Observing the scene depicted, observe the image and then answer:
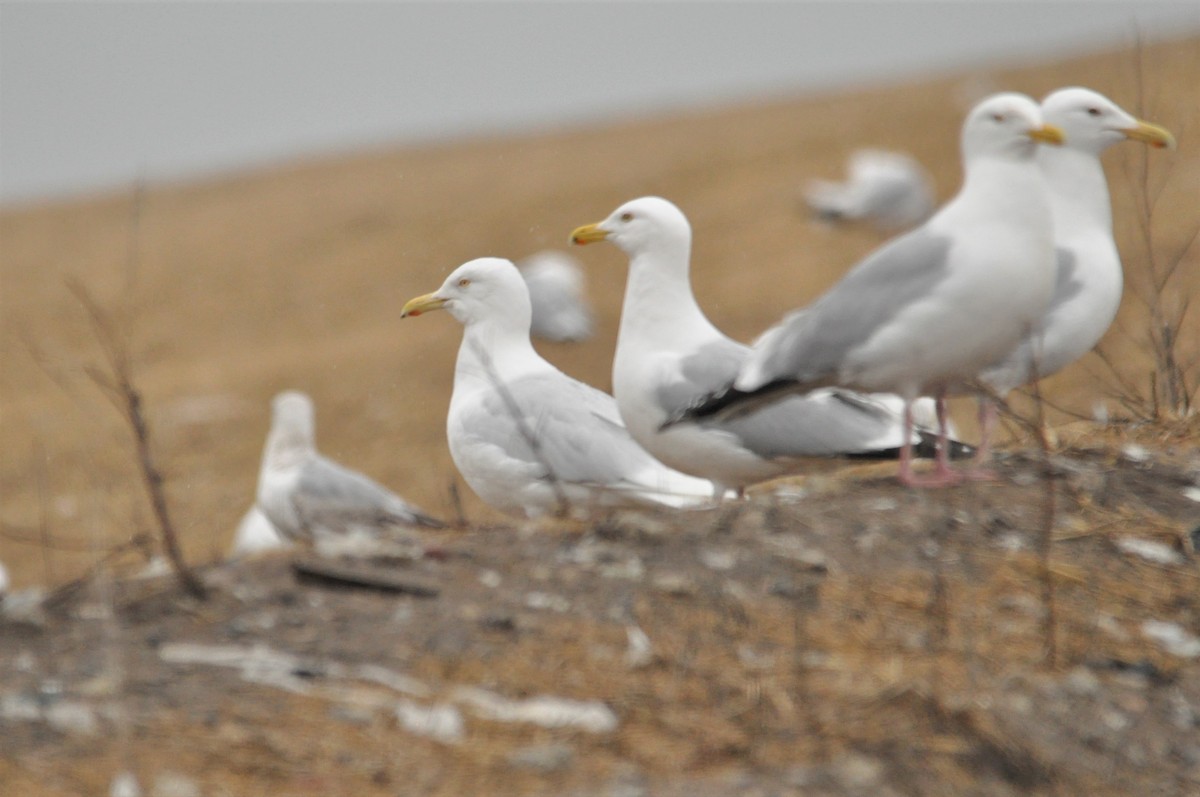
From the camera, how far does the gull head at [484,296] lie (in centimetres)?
653

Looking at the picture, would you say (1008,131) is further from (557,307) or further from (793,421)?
(557,307)

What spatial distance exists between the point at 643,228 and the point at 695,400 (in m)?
0.92

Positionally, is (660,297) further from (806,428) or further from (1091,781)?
(1091,781)

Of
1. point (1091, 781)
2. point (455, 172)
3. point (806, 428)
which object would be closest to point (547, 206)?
point (455, 172)

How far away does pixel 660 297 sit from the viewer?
5.67 meters

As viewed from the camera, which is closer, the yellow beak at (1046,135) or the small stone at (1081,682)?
the small stone at (1081,682)

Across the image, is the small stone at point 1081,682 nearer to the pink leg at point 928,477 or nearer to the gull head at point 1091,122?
the pink leg at point 928,477

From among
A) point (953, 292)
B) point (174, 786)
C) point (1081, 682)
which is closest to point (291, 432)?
point (953, 292)

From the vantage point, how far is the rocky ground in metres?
3.38

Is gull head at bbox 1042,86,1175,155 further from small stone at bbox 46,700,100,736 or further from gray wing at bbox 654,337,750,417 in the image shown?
small stone at bbox 46,700,100,736

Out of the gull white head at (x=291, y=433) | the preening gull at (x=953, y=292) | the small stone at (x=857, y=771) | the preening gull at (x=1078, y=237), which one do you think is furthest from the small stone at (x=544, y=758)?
the gull white head at (x=291, y=433)

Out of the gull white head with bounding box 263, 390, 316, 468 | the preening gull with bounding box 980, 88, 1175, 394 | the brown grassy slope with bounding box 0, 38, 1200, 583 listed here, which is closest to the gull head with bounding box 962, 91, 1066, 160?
the preening gull with bounding box 980, 88, 1175, 394

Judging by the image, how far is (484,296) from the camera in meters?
6.58

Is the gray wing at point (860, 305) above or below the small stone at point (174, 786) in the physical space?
above
